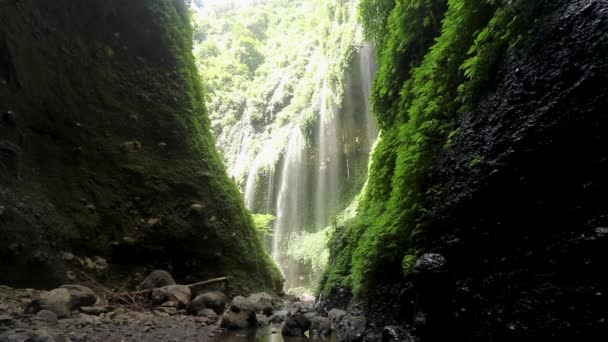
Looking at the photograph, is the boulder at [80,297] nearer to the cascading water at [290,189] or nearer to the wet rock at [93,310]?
the wet rock at [93,310]

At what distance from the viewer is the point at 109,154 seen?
19.4ft

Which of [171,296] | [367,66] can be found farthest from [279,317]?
[367,66]

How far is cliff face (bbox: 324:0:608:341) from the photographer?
1.52m

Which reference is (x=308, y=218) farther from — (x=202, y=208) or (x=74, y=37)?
(x=74, y=37)

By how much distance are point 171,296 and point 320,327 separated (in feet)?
7.45

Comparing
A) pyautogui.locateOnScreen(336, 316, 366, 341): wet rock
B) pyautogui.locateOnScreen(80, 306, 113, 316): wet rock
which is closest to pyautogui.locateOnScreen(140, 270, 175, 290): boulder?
pyautogui.locateOnScreen(80, 306, 113, 316): wet rock

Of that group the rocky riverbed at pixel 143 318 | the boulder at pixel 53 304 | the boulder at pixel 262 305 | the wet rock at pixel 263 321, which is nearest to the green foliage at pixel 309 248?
the boulder at pixel 262 305

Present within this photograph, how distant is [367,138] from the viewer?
57.1 ft

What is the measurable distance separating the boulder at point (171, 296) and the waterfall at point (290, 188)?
47.6ft

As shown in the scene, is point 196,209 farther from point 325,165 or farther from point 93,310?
point 325,165

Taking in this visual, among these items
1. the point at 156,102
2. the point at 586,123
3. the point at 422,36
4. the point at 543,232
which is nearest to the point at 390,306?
the point at 543,232

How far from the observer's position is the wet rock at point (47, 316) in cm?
286

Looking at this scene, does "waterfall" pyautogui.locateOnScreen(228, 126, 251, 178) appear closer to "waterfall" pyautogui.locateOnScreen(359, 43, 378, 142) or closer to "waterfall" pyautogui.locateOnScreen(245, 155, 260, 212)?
"waterfall" pyautogui.locateOnScreen(245, 155, 260, 212)

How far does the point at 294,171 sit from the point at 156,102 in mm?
12597
